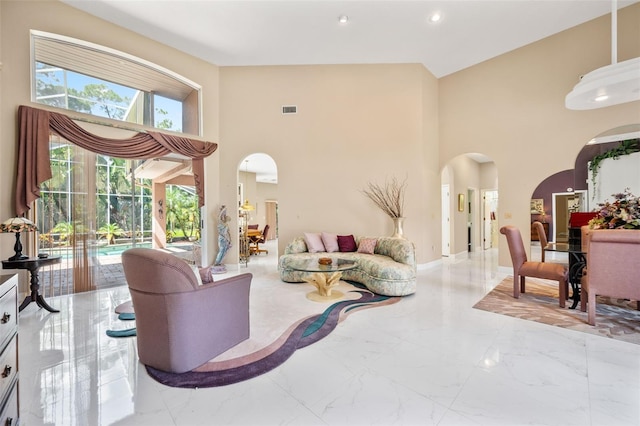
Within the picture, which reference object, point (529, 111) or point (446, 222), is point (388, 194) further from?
point (529, 111)

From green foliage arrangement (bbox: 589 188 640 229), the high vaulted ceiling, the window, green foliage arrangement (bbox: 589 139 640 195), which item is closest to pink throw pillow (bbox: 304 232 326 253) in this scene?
the window

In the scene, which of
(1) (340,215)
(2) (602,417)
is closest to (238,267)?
(1) (340,215)

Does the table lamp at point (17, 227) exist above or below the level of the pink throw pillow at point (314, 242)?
above

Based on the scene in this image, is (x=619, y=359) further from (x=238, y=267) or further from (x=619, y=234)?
(x=238, y=267)

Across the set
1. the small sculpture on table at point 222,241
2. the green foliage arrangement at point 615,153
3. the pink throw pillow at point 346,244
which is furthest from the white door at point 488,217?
the small sculpture on table at point 222,241

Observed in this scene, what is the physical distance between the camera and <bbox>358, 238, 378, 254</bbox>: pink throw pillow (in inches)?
211

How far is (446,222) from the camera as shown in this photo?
298 inches

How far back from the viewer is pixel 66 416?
5.89ft

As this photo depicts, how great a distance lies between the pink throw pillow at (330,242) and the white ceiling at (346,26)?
12.5 feet

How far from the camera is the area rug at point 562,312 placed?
117 inches

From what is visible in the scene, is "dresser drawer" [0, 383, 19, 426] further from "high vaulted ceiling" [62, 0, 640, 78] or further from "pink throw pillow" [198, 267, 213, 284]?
"high vaulted ceiling" [62, 0, 640, 78]

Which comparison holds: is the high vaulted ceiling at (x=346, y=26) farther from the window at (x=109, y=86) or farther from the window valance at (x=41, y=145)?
the window valance at (x=41, y=145)

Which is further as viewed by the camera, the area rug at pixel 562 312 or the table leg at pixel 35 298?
the table leg at pixel 35 298

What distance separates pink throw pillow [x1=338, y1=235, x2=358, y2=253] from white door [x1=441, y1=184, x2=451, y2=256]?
130 inches
